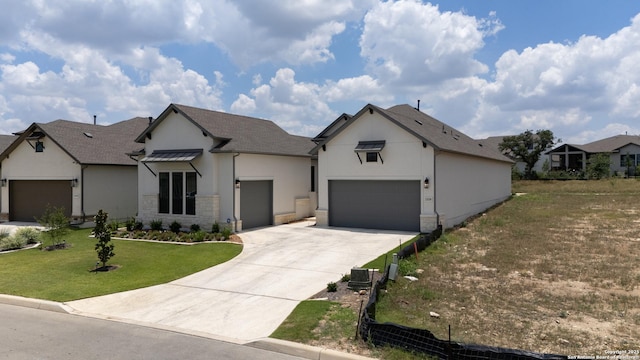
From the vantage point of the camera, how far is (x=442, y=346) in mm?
6062

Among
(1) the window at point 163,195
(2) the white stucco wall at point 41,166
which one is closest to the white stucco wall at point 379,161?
(1) the window at point 163,195

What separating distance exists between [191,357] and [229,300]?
3181 mm

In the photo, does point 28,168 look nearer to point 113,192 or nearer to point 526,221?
point 113,192

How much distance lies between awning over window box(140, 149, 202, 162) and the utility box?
11766 mm

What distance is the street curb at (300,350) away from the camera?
6.36 metres

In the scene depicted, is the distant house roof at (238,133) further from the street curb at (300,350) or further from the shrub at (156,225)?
the street curb at (300,350)

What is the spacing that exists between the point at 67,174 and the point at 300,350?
71.5 ft

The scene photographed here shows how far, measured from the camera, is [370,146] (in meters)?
19.7

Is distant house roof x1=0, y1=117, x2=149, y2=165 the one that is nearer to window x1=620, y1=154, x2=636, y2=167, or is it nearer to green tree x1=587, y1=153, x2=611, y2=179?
green tree x1=587, y1=153, x2=611, y2=179

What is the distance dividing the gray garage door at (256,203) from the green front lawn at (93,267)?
3.64m

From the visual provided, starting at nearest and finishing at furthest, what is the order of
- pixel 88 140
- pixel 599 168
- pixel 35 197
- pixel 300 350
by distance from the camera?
pixel 300 350
pixel 35 197
pixel 88 140
pixel 599 168

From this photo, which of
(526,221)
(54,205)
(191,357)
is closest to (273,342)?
(191,357)

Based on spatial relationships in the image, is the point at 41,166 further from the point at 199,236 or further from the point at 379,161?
the point at 379,161

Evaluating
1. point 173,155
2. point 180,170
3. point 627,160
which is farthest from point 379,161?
point 627,160
